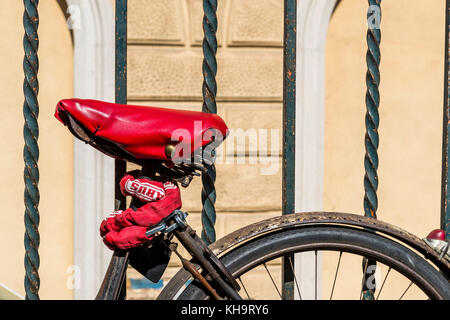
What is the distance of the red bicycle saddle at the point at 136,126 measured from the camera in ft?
2.90

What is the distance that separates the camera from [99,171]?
2.67 m

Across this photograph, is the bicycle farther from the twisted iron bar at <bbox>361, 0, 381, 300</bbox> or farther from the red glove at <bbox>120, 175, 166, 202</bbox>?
the twisted iron bar at <bbox>361, 0, 381, 300</bbox>

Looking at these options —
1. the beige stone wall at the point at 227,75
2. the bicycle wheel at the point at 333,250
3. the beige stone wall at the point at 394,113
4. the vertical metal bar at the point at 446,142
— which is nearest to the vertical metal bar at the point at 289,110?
the bicycle wheel at the point at 333,250

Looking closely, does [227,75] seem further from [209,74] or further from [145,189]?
[145,189]

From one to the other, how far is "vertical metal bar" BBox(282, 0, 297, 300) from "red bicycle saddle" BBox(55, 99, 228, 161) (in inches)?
10.1

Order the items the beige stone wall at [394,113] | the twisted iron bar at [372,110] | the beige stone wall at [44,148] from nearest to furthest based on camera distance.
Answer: the twisted iron bar at [372,110] → the beige stone wall at [44,148] → the beige stone wall at [394,113]

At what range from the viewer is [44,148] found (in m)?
2.75

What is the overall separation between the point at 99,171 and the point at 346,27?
5.06ft

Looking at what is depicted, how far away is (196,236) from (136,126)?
225 mm

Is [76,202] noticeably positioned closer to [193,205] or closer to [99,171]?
[99,171]

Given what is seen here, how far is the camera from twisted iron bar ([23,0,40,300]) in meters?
1.08

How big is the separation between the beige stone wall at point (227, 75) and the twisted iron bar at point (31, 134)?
5.39 ft

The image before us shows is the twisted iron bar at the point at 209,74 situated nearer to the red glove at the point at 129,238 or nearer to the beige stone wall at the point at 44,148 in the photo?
the red glove at the point at 129,238
